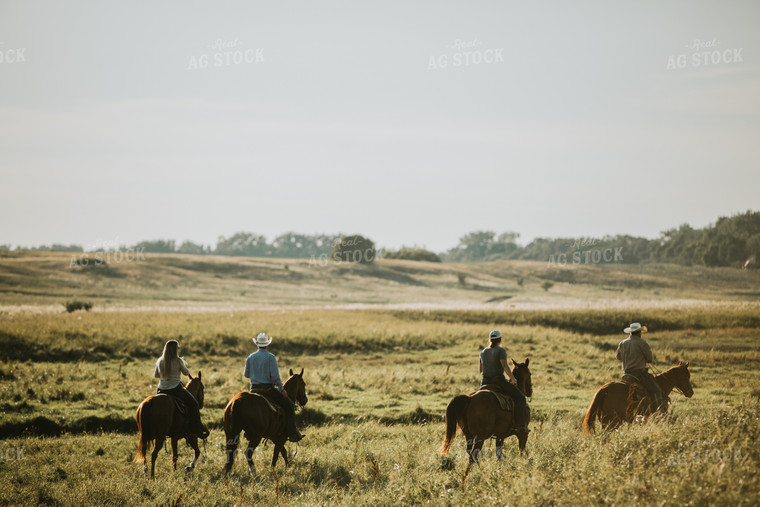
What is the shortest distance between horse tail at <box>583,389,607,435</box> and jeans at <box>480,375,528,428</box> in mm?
1569

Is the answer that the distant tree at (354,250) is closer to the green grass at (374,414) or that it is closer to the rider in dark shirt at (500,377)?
the green grass at (374,414)

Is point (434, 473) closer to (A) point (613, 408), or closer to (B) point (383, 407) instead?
(A) point (613, 408)

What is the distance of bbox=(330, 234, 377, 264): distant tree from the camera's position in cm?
12084

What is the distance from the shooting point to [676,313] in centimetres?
4453

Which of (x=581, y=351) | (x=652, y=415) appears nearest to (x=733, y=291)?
(x=581, y=351)

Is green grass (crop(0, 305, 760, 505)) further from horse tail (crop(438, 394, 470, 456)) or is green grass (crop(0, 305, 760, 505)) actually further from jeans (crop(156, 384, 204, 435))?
jeans (crop(156, 384, 204, 435))

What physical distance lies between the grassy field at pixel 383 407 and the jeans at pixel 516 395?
685 millimetres

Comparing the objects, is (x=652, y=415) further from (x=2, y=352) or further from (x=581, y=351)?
(x=2, y=352)

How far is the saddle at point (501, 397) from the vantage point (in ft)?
35.8

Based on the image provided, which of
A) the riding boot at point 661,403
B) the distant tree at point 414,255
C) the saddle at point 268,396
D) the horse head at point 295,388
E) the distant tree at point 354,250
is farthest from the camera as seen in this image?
the distant tree at point 414,255

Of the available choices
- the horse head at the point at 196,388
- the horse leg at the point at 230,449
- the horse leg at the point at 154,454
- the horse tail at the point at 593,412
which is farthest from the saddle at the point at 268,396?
the horse tail at the point at 593,412

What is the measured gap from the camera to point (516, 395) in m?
11.2

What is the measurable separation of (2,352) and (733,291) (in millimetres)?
74421

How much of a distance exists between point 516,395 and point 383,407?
8732 millimetres
